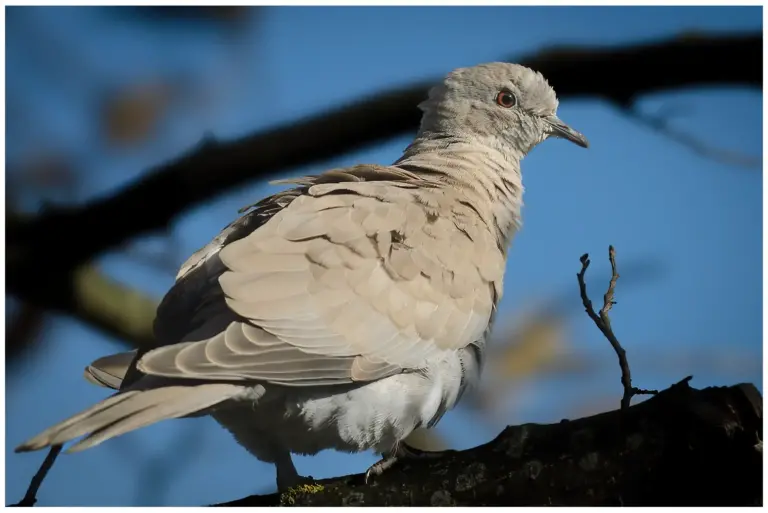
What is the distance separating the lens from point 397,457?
2.45m

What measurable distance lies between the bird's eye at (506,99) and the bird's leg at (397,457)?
136 centimetres

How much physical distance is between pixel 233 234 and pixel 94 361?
1.67 ft

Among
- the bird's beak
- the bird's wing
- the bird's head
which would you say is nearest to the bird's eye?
the bird's head

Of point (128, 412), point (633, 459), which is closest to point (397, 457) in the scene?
point (633, 459)

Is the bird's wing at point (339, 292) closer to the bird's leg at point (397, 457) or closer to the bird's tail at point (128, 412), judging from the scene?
the bird's tail at point (128, 412)

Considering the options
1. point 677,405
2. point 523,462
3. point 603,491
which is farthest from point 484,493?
point 677,405

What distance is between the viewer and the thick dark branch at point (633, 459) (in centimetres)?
206

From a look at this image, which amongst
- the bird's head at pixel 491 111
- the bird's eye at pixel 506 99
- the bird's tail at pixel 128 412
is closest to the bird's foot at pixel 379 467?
the bird's tail at pixel 128 412

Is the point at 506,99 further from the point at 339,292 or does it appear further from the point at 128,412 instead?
the point at 128,412

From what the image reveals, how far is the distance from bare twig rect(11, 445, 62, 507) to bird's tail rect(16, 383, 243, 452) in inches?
10.5

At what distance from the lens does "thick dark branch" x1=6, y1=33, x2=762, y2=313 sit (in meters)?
2.94

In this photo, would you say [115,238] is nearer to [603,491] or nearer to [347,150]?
[347,150]

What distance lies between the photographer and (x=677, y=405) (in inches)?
81.8

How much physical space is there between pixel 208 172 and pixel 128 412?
1.10 m
